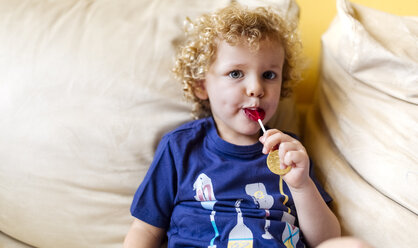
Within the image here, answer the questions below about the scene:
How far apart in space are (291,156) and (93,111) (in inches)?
19.1

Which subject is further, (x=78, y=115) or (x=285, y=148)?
(x=78, y=115)

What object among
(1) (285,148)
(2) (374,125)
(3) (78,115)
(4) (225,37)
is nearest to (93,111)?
(3) (78,115)

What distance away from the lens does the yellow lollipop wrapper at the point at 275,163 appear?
2.37 feet

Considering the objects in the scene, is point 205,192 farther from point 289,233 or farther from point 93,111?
point 93,111

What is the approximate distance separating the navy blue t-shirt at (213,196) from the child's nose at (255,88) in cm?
13

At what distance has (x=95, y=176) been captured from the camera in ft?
2.94

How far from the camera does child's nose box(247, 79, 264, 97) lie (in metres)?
0.79

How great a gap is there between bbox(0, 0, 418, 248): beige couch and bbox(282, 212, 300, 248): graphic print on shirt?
0.40 feet

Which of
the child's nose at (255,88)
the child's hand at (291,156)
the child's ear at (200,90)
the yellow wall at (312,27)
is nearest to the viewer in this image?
the child's hand at (291,156)

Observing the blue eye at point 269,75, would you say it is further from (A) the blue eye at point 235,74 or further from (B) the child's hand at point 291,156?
(B) the child's hand at point 291,156

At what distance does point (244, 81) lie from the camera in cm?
81

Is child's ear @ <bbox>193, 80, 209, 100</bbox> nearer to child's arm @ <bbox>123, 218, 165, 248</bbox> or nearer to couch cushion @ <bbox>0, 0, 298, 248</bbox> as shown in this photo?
couch cushion @ <bbox>0, 0, 298, 248</bbox>

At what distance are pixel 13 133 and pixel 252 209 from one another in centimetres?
59

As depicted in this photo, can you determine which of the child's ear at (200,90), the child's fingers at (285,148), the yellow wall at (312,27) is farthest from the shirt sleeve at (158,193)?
the yellow wall at (312,27)
